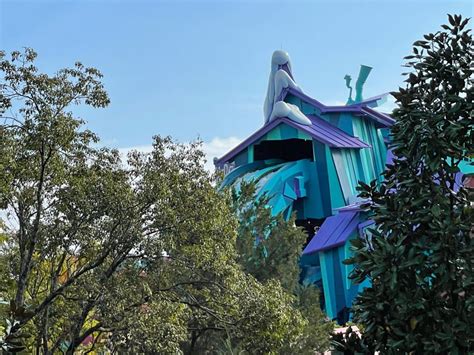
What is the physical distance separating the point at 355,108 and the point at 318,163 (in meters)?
2.72

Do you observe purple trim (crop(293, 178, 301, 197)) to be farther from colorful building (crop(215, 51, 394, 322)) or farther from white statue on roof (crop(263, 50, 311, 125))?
white statue on roof (crop(263, 50, 311, 125))

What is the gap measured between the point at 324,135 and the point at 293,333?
50.4ft

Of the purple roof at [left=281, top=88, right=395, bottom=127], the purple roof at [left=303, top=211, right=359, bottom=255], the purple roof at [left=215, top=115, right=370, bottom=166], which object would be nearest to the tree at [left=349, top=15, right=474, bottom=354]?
the purple roof at [left=303, top=211, right=359, bottom=255]

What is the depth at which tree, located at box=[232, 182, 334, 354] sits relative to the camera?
1222 centimetres

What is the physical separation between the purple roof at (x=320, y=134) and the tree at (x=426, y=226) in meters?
18.8

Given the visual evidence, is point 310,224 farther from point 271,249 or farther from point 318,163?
point 271,249

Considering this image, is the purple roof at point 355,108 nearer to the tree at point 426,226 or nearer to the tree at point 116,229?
the tree at point 116,229

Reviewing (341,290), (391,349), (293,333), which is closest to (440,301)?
(391,349)

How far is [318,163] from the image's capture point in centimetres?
2361

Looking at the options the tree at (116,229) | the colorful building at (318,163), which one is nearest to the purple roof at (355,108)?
the colorful building at (318,163)

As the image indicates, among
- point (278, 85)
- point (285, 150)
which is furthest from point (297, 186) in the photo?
point (278, 85)

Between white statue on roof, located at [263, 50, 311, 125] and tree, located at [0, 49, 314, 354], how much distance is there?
612 inches

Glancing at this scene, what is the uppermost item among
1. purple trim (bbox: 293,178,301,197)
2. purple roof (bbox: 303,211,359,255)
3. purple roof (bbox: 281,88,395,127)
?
purple roof (bbox: 281,88,395,127)

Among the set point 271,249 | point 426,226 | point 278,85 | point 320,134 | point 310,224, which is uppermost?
point 278,85
